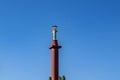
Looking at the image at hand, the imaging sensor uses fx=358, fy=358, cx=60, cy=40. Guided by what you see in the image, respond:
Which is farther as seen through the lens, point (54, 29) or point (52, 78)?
point (54, 29)

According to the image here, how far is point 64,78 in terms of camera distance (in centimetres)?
4709

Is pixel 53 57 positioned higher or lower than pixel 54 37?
lower

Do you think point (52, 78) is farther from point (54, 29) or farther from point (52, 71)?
point (54, 29)

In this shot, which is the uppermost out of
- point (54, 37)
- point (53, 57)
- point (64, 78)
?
point (54, 37)

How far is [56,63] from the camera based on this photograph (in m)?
47.8

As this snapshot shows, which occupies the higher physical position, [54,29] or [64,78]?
[54,29]

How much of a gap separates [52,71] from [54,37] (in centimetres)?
514

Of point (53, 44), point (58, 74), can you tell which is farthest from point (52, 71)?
point (53, 44)

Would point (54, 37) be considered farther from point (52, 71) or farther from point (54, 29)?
point (52, 71)

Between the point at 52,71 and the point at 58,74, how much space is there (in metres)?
0.90

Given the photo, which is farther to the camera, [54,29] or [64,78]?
[54,29]

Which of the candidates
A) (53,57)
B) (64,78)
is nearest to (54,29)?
(53,57)

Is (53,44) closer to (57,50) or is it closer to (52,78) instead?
(57,50)

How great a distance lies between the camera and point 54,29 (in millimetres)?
50375
